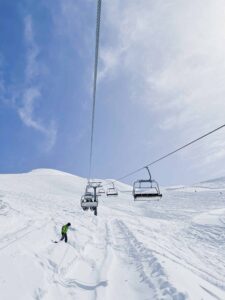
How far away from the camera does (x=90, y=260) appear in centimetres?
1362

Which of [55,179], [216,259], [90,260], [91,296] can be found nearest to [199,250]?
[216,259]

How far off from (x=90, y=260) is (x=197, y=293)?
6350mm

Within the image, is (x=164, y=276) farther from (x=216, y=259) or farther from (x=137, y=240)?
(x=137, y=240)

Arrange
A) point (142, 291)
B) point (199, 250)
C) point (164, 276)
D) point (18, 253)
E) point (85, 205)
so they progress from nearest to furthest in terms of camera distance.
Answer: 1. point (142, 291)
2. point (164, 276)
3. point (18, 253)
4. point (199, 250)
5. point (85, 205)

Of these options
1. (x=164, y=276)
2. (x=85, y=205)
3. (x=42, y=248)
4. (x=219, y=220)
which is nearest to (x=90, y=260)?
(x=42, y=248)

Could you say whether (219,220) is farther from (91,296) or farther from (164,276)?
(91,296)

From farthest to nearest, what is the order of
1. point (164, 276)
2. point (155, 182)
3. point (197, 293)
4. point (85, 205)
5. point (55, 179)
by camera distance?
point (55, 179) → point (85, 205) → point (155, 182) → point (164, 276) → point (197, 293)

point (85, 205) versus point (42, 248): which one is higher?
point (85, 205)

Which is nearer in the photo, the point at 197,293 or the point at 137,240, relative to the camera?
the point at 197,293

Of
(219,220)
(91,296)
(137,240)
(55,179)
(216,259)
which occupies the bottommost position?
(91,296)

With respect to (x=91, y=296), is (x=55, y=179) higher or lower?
higher

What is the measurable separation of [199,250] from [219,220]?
48.0 ft

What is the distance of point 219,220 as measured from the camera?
30.9 meters

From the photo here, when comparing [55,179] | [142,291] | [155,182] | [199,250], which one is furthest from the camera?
[55,179]
